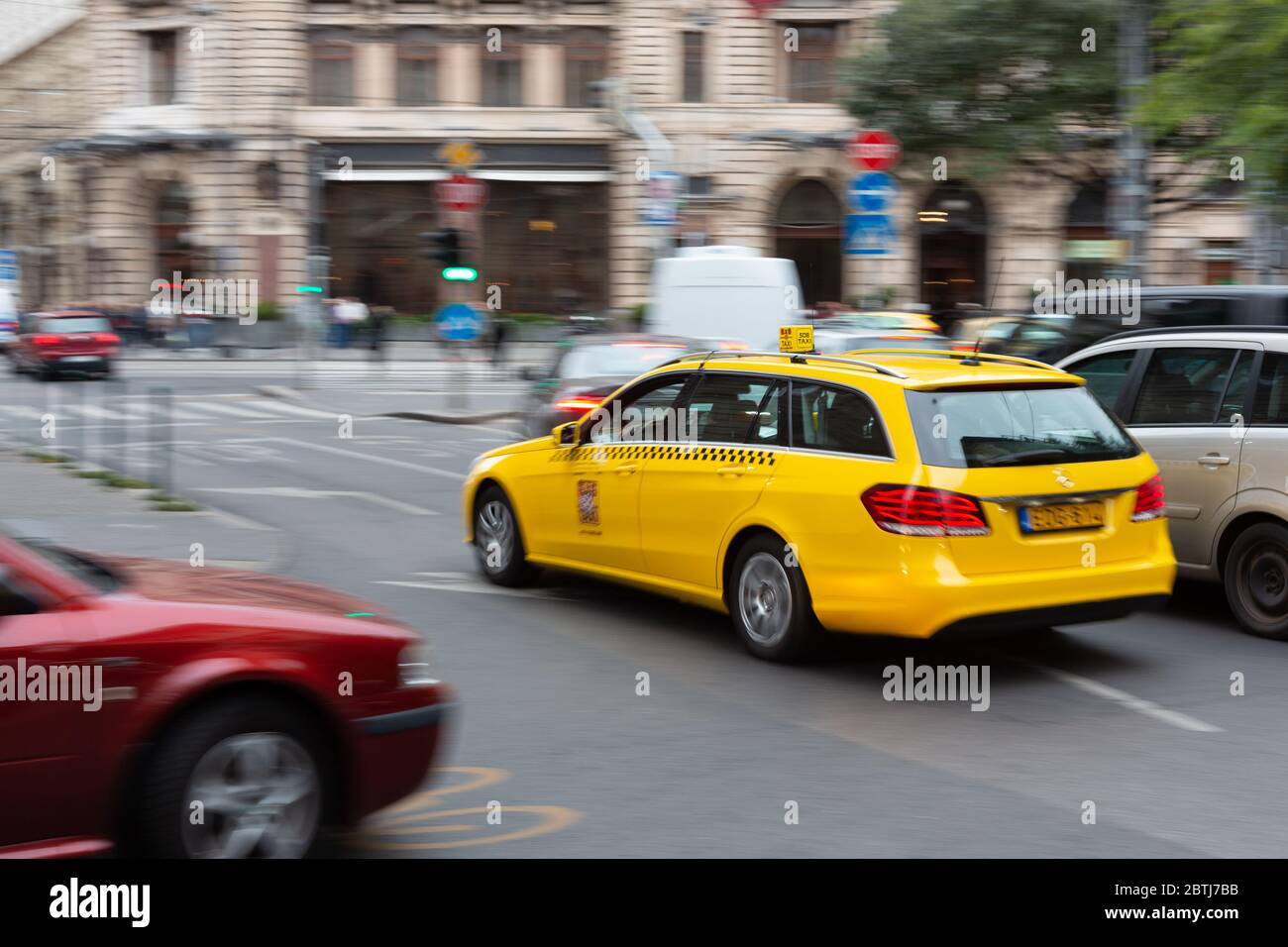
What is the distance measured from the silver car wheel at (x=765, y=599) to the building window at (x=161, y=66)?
44156 mm

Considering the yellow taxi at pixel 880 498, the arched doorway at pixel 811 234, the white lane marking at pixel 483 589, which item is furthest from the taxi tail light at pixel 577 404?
Result: the arched doorway at pixel 811 234

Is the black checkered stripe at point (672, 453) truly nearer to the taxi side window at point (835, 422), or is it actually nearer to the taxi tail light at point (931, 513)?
the taxi side window at point (835, 422)

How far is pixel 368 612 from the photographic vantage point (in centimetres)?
516

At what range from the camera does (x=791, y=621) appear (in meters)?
7.77

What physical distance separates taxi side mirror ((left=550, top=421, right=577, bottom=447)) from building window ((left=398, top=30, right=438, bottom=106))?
38658 mm

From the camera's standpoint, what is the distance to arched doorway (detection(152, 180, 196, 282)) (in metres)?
48.2

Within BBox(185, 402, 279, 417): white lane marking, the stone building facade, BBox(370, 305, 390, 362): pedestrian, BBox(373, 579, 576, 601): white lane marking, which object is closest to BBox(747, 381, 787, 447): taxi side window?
BBox(373, 579, 576, 601): white lane marking

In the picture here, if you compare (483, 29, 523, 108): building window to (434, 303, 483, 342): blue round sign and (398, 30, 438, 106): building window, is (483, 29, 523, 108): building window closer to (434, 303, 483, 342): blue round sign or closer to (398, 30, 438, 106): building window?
(398, 30, 438, 106): building window

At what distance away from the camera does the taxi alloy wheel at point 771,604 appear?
7738 mm

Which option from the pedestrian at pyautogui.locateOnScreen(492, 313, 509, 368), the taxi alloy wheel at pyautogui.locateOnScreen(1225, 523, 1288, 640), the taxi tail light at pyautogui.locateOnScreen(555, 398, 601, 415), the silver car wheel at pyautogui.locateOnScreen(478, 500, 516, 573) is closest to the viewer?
the taxi alloy wheel at pyautogui.locateOnScreen(1225, 523, 1288, 640)

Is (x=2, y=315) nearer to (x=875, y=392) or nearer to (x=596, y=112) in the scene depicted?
(x=596, y=112)

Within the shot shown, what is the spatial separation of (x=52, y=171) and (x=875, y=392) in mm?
48823

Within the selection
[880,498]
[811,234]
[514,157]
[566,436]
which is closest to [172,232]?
[514,157]

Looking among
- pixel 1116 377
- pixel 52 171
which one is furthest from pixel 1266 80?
pixel 52 171
